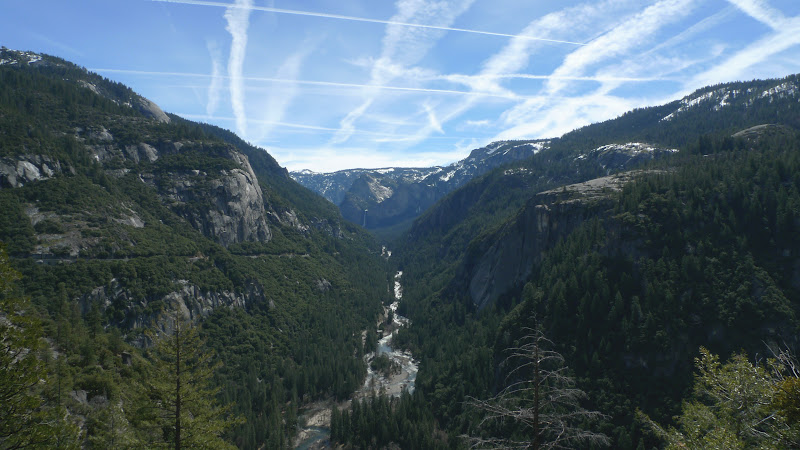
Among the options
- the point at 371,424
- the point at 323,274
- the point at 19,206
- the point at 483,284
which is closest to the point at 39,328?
the point at 371,424

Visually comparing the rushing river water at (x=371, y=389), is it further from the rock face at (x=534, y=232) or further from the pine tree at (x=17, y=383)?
the pine tree at (x=17, y=383)

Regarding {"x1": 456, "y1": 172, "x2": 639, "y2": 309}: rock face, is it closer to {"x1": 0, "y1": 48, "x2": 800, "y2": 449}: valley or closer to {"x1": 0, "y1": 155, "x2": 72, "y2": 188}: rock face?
{"x1": 0, "y1": 48, "x2": 800, "y2": 449}: valley

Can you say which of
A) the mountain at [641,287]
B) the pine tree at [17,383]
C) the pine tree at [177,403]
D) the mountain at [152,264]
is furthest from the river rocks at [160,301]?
the mountain at [641,287]

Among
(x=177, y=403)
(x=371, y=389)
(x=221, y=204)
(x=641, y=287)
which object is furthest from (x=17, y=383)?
(x=221, y=204)

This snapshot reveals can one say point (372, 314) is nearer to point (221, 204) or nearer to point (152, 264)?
point (221, 204)

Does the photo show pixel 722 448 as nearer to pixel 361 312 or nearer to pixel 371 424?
pixel 371 424
